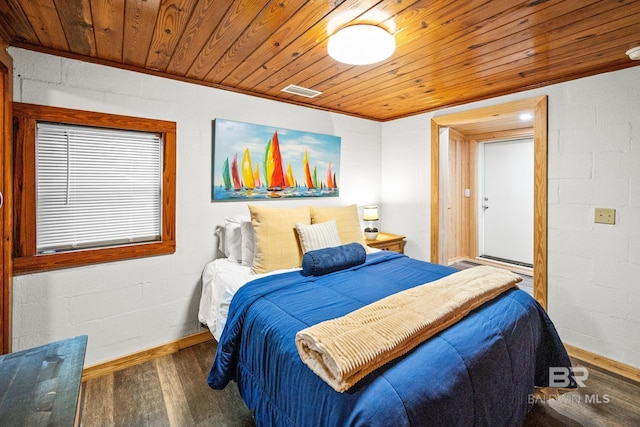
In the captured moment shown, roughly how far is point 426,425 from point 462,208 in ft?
15.6

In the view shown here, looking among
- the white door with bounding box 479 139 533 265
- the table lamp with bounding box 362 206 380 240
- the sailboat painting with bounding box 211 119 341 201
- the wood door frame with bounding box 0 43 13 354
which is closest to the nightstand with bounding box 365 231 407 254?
the table lamp with bounding box 362 206 380 240

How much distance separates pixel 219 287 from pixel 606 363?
9.89 ft

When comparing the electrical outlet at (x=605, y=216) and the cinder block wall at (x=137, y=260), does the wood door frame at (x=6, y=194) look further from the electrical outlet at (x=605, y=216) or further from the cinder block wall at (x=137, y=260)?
the electrical outlet at (x=605, y=216)

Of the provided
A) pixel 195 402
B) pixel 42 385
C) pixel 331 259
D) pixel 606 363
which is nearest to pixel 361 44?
pixel 331 259

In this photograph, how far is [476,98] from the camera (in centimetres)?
305

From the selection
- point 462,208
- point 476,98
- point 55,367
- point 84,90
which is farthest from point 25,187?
point 462,208

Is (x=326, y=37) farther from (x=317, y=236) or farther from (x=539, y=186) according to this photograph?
(x=539, y=186)

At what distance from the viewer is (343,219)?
2.93 meters

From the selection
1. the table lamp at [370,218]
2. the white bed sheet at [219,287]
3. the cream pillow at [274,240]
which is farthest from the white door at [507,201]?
the white bed sheet at [219,287]

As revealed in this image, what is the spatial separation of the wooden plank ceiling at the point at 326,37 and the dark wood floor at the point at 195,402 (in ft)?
7.39

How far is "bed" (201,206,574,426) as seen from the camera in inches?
42.6

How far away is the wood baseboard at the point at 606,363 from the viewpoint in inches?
87.9

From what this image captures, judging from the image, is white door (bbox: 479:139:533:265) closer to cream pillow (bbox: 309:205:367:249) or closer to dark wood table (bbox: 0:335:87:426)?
cream pillow (bbox: 309:205:367:249)

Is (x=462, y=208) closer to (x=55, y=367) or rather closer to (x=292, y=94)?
(x=292, y=94)
